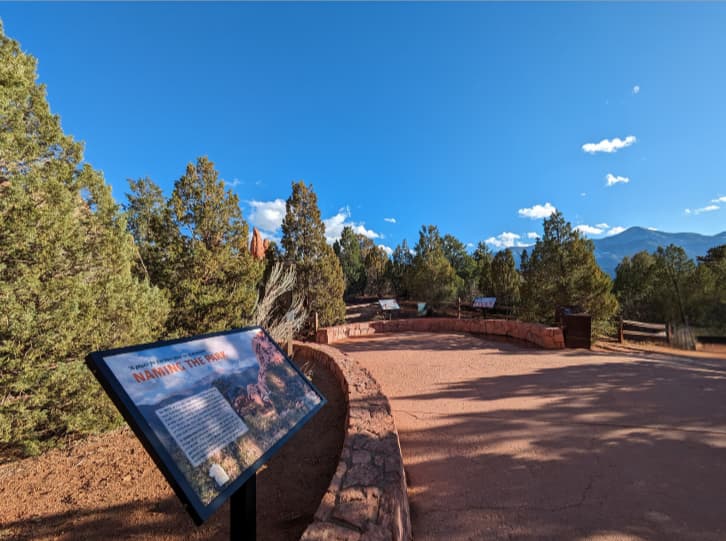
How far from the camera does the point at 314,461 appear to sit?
3.40 meters

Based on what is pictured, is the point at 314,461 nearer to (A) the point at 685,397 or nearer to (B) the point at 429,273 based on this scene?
(A) the point at 685,397

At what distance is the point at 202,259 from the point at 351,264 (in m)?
32.4

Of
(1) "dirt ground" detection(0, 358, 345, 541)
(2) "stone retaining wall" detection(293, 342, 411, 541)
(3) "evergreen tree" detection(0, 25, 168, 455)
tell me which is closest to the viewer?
(2) "stone retaining wall" detection(293, 342, 411, 541)

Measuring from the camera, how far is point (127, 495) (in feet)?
9.73

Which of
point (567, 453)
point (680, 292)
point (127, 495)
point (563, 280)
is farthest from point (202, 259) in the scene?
point (680, 292)

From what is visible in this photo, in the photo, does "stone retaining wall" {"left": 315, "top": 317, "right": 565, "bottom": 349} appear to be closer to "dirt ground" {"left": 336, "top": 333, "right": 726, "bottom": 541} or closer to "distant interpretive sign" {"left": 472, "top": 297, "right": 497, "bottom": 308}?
"dirt ground" {"left": 336, "top": 333, "right": 726, "bottom": 541}

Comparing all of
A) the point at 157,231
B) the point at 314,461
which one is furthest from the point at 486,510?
the point at 157,231

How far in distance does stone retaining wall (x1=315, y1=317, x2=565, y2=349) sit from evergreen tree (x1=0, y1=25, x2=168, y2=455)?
22.0 ft

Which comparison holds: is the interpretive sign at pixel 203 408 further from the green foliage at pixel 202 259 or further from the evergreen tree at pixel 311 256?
the evergreen tree at pixel 311 256

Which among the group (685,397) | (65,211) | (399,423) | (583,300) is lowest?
(399,423)

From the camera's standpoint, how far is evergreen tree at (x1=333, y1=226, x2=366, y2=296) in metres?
37.6

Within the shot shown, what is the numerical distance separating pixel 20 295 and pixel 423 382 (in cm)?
552

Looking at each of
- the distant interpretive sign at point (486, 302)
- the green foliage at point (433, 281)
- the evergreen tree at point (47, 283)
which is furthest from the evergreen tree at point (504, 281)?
the evergreen tree at point (47, 283)

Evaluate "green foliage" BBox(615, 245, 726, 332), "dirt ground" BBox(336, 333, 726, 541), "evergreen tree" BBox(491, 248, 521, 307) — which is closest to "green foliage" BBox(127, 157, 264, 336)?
"dirt ground" BBox(336, 333, 726, 541)
